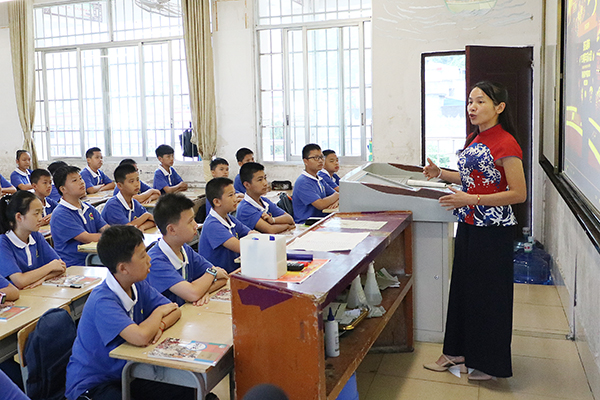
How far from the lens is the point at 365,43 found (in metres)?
6.92

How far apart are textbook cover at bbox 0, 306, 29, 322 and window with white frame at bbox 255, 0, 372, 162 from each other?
16.6 feet

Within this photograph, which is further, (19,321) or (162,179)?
(162,179)

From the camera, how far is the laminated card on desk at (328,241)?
247cm

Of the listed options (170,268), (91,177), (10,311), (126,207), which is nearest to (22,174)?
(91,177)

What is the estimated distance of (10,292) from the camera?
8.75 ft

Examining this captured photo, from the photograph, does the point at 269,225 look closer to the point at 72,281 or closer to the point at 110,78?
the point at 72,281

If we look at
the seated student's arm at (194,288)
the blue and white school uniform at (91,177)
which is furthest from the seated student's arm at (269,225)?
the blue and white school uniform at (91,177)

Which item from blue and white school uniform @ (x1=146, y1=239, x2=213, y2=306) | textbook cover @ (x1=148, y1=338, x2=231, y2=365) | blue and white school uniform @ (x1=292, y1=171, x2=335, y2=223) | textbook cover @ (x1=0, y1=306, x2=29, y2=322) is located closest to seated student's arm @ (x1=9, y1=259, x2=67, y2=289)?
textbook cover @ (x1=0, y1=306, x2=29, y2=322)

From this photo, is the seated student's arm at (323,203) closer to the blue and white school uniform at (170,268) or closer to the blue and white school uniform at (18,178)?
the blue and white school uniform at (170,268)

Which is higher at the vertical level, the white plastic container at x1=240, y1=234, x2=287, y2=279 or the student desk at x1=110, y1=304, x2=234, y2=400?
the white plastic container at x1=240, y1=234, x2=287, y2=279

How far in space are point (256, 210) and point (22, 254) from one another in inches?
61.1

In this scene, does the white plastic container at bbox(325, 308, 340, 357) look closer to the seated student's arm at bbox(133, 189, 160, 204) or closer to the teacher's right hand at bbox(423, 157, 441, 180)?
the teacher's right hand at bbox(423, 157, 441, 180)

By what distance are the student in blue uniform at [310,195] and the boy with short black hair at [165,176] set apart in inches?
85.3

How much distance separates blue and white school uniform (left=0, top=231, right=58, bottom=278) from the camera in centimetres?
295
